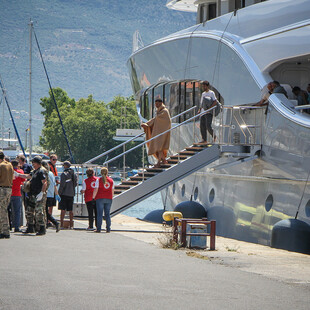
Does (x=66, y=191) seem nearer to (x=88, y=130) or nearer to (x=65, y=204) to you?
(x=65, y=204)

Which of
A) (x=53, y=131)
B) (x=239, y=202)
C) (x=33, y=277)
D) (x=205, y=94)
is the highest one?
(x=205, y=94)

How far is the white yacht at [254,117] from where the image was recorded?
16891mm

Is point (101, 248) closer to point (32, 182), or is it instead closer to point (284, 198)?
point (32, 182)

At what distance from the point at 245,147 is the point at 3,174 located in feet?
22.9

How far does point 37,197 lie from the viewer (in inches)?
608

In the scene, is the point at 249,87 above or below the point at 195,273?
above

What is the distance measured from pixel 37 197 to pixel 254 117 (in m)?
6.53

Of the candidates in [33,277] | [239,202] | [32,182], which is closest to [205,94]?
[239,202]

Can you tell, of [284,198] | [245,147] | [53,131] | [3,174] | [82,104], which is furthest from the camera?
[82,104]

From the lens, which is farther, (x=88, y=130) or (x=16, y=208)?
(x=88, y=130)

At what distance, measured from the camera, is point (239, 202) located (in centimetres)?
1992

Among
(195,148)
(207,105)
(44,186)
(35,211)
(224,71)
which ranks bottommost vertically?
(35,211)

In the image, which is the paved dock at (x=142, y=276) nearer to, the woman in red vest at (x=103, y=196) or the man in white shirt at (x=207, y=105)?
the woman in red vest at (x=103, y=196)

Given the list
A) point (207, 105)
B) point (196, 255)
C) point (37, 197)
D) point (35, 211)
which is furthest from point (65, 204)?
point (196, 255)
